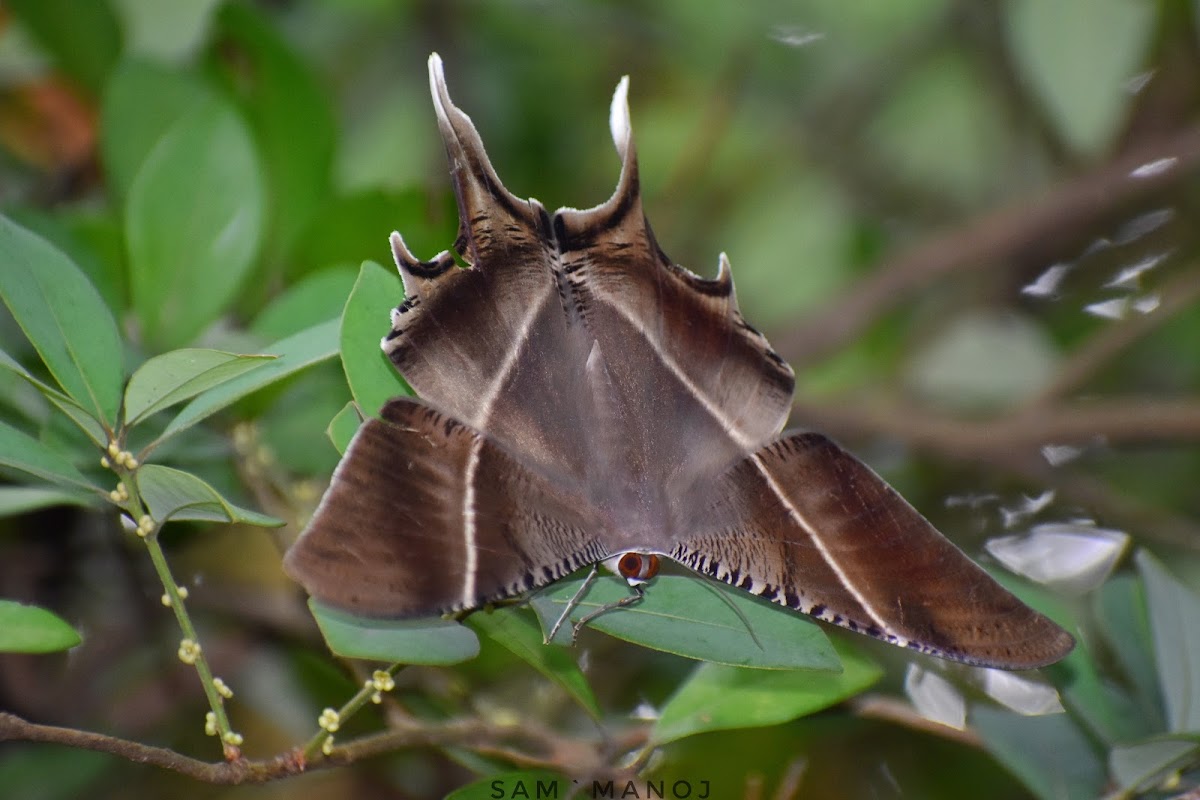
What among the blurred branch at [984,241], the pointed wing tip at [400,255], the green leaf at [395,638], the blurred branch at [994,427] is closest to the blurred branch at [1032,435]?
the blurred branch at [994,427]

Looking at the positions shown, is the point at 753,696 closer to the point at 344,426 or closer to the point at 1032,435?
the point at 344,426

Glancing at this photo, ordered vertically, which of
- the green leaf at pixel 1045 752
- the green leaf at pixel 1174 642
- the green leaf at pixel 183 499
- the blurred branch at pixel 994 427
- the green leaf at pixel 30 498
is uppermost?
the green leaf at pixel 183 499

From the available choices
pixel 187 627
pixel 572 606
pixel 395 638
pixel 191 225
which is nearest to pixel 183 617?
pixel 187 627

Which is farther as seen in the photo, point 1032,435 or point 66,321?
point 1032,435

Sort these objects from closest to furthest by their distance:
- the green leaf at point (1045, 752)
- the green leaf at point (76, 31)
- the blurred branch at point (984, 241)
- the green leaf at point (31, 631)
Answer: the green leaf at point (31, 631) < the green leaf at point (1045, 752) < the green leaf at point (76, 31) < the blurred branch at point (984, 241)

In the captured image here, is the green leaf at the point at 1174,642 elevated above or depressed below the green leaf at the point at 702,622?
below

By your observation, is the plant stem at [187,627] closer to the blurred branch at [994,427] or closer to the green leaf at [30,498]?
the green leaf at [30,498]

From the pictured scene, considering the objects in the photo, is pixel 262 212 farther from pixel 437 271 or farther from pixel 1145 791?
pixel 1145 791
